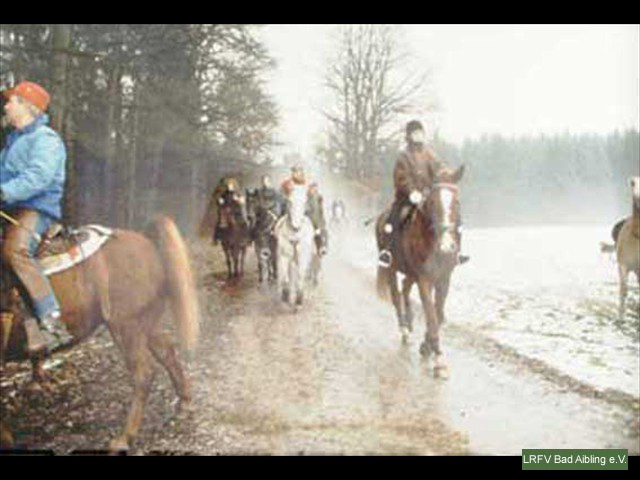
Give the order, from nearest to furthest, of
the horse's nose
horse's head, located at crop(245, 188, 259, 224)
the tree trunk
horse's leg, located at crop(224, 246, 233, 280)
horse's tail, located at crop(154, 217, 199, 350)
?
1. horse's tail, located at crop(154, 217, 199, 350)
2. the tree trunk
3. the horse's nose
4. horse's leg, located at crop(224, 246, 233, 280)
5. horse's head, located at crop(245, 188, 259, 224)

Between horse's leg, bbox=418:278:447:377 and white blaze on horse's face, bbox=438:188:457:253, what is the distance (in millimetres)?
302

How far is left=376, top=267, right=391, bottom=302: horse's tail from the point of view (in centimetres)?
424

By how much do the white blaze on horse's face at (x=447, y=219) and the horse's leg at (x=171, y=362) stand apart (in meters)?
1.46

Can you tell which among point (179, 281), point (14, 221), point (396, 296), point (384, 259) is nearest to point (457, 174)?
point (384, 259)

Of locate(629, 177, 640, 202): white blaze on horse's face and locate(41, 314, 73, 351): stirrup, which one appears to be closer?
locate(41, 314, 73, 351): stirrup

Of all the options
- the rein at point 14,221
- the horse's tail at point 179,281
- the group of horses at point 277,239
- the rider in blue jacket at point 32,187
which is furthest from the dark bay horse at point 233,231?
the rein at point 14,221

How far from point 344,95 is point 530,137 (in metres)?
1.12

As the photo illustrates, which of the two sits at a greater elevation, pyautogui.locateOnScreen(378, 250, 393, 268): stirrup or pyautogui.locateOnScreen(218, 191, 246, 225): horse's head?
pyautogui.locateOnScreen(218, 191, 246, 225): horse's head

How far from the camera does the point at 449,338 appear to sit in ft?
13.6

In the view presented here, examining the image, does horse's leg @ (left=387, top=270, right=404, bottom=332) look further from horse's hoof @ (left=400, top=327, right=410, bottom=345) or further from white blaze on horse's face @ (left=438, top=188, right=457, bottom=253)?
white blaze on horse's face @ (left=438, top=188, right=457, bottom=253)

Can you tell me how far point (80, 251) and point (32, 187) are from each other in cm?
37

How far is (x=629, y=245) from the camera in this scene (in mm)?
4266

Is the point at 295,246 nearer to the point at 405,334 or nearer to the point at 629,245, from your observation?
the point at 405,334

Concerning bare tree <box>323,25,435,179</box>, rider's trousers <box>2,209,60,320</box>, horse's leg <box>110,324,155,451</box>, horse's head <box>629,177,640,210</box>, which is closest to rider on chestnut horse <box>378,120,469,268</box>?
bare tree <box>323,25,435,179</box>
